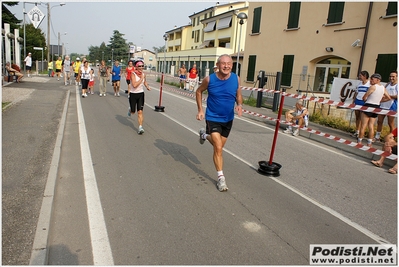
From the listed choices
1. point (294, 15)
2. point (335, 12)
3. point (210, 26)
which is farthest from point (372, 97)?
point (210, 26)

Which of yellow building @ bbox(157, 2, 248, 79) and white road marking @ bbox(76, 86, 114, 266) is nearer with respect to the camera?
white road marking @ bbox(76, 86, 114, 266)

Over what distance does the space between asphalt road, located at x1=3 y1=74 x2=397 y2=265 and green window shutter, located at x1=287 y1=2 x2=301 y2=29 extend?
43.8 ft

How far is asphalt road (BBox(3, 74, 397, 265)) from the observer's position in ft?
10.4

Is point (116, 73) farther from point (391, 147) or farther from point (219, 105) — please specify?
point (391, 147)

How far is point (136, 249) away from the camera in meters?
3.12

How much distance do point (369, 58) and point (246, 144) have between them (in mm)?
10646

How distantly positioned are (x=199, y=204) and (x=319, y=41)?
15980 millimetres

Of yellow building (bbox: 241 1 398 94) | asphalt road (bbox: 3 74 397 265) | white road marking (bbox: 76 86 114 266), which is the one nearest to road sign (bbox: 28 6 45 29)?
yellow building (bbox: 241 1 398 94)

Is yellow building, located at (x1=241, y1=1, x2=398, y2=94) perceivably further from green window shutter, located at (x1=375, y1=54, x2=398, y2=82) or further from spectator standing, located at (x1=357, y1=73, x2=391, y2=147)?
spectator standing, located at (x1=357, y1=73, x2=391, y2=147)

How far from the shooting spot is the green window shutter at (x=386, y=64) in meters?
Result: 13.9

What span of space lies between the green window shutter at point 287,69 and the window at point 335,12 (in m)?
3.13

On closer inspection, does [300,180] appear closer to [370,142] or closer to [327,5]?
[370,142]

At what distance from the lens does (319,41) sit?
17.4m

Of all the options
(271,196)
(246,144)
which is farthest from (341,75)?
(271,196)
